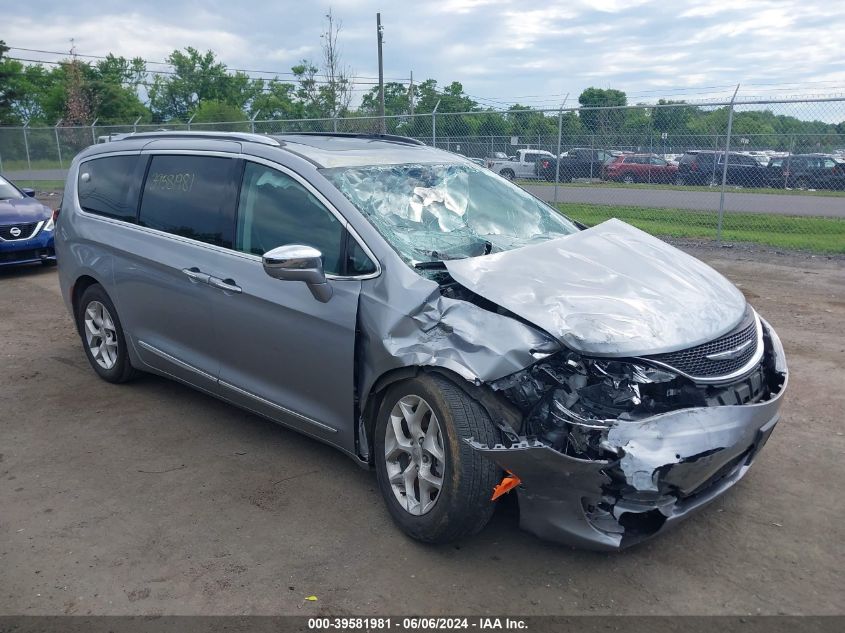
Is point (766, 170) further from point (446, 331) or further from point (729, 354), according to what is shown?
point (446, 331)

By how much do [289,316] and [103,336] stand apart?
7.93ft

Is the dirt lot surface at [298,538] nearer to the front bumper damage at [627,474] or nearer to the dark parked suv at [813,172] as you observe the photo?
the front bumper damage at [627,474]

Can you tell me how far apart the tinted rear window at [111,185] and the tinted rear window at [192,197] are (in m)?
0.18

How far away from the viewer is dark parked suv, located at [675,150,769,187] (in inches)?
513

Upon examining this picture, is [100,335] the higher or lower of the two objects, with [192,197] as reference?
lower

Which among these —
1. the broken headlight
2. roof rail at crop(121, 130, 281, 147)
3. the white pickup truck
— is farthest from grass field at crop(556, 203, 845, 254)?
the broken headlight

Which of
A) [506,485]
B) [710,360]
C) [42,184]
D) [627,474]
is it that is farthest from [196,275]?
[42,184]

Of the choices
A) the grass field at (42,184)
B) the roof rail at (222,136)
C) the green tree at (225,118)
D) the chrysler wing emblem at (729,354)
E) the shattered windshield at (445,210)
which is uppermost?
the green tree at (225,118)

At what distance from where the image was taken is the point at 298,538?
138 inches

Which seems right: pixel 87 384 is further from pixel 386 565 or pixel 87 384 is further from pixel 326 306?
pixel 386 565

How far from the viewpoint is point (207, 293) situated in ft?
14.3

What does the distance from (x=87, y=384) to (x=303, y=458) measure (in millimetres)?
2317

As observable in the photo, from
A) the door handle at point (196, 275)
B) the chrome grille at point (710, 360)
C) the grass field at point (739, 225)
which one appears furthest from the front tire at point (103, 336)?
the grass field at point (739, 225)

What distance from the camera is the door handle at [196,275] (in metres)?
4.35
